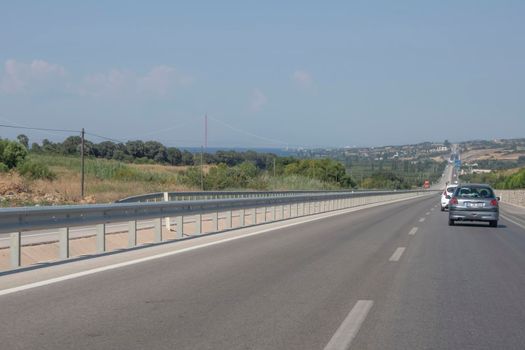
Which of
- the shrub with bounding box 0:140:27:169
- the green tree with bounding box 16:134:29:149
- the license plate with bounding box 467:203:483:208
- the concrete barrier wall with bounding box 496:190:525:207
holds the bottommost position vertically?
the concrete barrier wall with bounding box 496:190:525:207

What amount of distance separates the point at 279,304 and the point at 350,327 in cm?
162

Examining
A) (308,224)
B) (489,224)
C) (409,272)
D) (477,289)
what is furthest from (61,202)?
(477,289)

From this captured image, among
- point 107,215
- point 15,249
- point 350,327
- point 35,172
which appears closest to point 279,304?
point 350,327

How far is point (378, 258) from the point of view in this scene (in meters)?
15.8

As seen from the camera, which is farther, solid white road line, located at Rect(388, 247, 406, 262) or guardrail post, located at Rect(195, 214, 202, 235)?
guardrail post, located at Rect(195, 214, 202, 235)

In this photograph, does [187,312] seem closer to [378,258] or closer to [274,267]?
[274,267]

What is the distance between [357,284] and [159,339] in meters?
4.70

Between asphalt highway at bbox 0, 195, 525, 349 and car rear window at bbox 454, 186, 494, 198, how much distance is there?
39.4 ft

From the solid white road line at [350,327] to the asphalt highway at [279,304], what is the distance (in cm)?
1

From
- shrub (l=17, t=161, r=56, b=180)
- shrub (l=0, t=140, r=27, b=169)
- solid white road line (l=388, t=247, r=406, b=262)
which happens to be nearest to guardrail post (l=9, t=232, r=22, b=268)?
solid white road line (l=388, t=247, r=406, b=262)

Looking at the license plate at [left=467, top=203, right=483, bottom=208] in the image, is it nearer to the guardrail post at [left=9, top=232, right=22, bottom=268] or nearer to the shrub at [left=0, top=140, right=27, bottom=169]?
the guardrail post at [left=9, top=232, right=22, bottom=268]

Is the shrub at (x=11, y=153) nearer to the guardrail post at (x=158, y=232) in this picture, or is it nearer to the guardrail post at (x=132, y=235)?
the guardrail post at (x=158, y=232)

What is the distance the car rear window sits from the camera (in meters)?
28.5

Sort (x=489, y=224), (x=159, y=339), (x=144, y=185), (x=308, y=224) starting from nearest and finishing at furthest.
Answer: (x=159, y=339) < (x=308, y=224) < (x=489, y=224) < (x=144, y=185)
